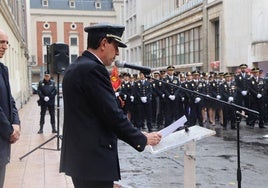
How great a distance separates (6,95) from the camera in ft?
13.1

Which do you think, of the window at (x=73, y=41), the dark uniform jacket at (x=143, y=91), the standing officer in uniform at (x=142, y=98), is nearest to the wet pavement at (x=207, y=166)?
the standing officer in uniform at (x=142, y=98)

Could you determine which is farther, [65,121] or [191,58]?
[191,58]

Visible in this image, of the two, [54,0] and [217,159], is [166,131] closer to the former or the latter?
[217,159]

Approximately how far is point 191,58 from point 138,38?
21.0m

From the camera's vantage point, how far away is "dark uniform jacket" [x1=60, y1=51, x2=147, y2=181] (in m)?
3.02

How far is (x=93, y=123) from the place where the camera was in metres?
3.05

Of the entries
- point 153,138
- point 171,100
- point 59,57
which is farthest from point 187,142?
point 171,100

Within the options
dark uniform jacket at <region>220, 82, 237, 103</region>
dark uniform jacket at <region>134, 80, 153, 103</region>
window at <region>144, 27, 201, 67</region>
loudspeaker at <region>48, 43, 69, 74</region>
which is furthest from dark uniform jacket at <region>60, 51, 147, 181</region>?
window at <region>144, 27, 201, 67</region>

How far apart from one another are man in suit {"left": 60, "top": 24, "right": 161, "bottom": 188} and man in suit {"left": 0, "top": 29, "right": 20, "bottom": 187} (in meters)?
0.89

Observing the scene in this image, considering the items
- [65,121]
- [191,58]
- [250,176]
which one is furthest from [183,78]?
[191,58]

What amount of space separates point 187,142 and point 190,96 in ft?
36.7

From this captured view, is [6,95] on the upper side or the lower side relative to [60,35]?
lower

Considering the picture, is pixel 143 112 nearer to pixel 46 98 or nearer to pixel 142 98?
pixel 142 98

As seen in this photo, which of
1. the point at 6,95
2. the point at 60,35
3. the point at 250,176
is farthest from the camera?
the point at 60,35
